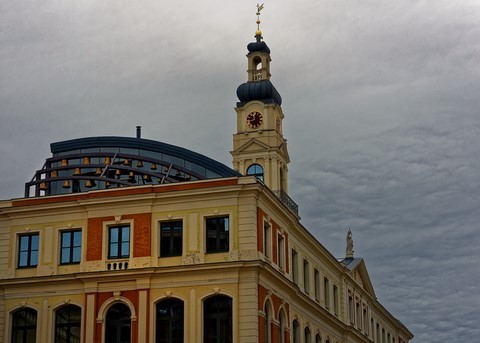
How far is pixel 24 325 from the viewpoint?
199 ft

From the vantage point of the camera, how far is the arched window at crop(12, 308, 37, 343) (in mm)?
60250

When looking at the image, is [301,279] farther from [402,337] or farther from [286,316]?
[402,337]

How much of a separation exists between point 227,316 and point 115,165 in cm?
1499

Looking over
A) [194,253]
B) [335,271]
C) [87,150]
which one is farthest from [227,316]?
[335,271]

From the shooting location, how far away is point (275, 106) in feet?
328

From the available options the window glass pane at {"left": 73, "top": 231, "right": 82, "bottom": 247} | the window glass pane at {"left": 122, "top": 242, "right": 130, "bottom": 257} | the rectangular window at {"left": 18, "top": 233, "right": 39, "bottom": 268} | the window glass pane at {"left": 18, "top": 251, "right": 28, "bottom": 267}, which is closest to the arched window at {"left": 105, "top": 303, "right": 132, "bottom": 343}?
the window glass pane at {"left": 122, "top": 242, "right": 130, "bottom": 257}

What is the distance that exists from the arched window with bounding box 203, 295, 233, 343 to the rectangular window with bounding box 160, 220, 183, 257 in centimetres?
373

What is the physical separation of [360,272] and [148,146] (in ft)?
103

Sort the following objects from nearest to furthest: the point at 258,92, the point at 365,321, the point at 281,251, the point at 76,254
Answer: the point at 76,254 < the point at 281,251 < the point at 365,321 < the point at 258,92

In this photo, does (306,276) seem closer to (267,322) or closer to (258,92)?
(267,322)

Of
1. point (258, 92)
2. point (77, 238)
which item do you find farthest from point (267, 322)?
point (258, 92)

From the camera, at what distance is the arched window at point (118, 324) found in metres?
57.9

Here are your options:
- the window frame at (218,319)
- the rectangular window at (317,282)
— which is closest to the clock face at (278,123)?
the rectangular window at (317,282)

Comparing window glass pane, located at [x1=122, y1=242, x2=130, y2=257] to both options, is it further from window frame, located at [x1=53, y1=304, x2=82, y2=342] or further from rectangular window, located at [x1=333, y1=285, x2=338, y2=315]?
rectangular window, located at [x1=333, y1=285, x2=338, y2=315]
